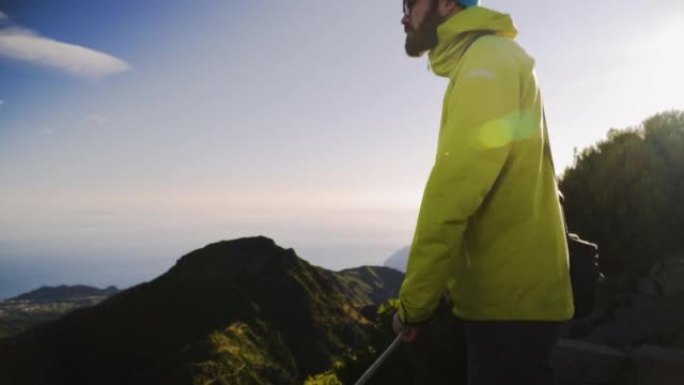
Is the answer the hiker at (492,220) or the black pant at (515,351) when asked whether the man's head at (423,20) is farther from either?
the black pant at (515,351)

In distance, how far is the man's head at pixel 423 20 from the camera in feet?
8.57

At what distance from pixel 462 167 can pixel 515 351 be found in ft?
2.77

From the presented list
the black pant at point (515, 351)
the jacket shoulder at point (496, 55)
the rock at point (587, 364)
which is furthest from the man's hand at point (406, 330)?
the rock at point (587, 364)

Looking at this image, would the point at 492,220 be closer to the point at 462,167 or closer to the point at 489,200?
the point at 489,200

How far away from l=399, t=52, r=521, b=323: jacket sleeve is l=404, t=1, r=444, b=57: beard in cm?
55

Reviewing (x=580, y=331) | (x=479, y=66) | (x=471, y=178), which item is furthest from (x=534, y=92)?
(x=580, y=331)

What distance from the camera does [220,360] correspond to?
241ft

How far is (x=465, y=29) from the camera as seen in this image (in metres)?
2.39

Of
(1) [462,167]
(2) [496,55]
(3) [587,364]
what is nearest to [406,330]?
(1) [462,167]

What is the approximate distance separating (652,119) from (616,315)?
5.11 m

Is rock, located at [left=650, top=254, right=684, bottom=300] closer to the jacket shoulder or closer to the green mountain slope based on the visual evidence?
the jacket shoulder

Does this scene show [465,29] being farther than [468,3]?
No

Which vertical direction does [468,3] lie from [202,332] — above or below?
above

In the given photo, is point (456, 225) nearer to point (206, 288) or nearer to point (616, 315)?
point (616, 315)
